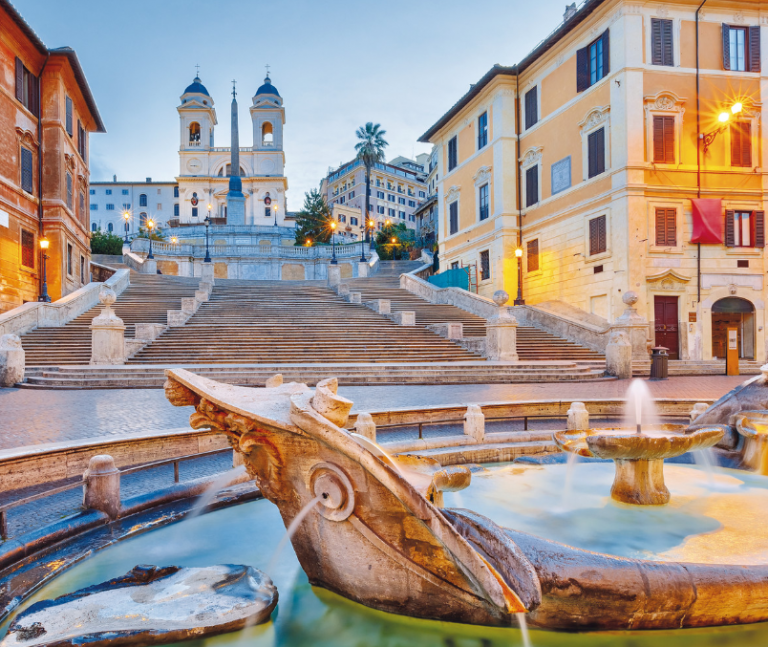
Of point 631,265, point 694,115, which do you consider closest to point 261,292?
point 631,265

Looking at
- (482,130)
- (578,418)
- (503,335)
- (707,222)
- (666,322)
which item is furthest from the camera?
(482,130)

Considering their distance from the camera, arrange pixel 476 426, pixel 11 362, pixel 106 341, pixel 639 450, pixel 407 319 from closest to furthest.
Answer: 1. pixel 639 450
2. pixel 476 426
3. pixel 11 362
4. pixel 106 341
5. pixel 407 319

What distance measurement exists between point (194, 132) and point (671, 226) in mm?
74127

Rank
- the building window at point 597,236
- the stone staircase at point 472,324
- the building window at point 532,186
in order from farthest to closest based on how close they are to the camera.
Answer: the building window at point 532,186, the building window at point 597,236, the stone staircase at point 472,324

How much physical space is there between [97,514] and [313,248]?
41.2 m

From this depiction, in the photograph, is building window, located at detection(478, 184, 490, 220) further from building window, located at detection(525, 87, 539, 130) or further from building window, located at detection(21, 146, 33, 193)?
building window, located at detection(21, 146, 33, 193)

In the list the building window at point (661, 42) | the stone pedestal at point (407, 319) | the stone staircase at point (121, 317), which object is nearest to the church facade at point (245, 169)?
the stone staircase at point (121, 317)

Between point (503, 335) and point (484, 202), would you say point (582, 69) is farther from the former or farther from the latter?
point (503, 335)

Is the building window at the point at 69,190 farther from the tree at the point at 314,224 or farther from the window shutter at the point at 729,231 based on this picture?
the window shutter at the point at 729,231

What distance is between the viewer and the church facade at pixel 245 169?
76188mm

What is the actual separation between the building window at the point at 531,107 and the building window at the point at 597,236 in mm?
7945

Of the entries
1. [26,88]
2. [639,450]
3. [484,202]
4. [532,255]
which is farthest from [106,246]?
[639,450]

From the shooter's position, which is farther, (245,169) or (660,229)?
(245,169)

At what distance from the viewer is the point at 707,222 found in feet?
72.9
